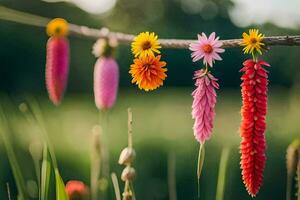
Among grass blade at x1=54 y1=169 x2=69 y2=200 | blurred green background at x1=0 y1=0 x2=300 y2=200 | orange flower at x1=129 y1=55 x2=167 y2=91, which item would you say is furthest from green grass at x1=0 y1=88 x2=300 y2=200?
grass blade at x1=54 y1=169 x2=69 y2=200

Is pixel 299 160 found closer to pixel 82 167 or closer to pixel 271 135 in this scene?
pixel 82 167

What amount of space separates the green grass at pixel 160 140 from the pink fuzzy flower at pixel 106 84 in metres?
0.96

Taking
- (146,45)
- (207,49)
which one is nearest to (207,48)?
(207,49)

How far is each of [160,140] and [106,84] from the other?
9.73 ft

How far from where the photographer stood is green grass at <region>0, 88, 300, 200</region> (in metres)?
3.66

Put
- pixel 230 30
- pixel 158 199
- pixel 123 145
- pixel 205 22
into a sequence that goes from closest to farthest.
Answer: pixel 158 199
pixel 123 145
pixel 230 30
pixel 205 22

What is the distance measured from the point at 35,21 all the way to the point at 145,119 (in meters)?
4.15

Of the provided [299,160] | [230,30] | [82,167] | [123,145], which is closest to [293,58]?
[230,30]

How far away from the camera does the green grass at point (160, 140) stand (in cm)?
366

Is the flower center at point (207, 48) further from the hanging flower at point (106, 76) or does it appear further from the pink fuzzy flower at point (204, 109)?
the hanging flower at point (106, 76)

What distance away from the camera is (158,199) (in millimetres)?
3689

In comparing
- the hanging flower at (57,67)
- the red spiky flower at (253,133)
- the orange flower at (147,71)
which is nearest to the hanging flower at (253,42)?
the red spiky flower at (253,133)

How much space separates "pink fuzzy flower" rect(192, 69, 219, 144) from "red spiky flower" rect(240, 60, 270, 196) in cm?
8

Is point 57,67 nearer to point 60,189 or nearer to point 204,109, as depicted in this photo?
point 60,189
